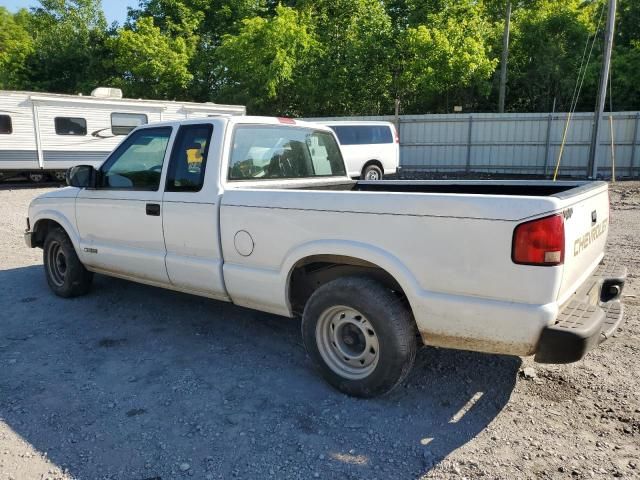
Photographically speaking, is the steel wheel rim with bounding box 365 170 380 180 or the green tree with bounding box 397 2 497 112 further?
the green tree with bounding box 397 2 497 112

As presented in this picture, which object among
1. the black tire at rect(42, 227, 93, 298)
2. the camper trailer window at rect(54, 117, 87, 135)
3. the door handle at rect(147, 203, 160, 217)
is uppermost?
the camper trailer window at rect(54, 117, 87, 135)

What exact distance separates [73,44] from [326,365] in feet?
114

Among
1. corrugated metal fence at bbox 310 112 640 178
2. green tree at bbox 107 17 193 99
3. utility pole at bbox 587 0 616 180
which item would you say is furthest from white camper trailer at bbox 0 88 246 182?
utility pole at bbox 587 0 616 180

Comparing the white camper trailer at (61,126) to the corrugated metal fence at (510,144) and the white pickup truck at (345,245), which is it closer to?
the corrugated metal fence at (510,144)

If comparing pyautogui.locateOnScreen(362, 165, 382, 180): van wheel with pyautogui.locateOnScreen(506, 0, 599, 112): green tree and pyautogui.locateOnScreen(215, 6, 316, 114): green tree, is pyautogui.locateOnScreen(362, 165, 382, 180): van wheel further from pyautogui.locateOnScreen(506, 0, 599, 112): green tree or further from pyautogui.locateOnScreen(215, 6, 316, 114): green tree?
pyautogui.locateOnScreen(506, 0, 599, 112): green tree

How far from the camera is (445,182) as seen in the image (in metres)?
4.74

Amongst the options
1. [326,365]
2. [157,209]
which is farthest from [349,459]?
[157,209]

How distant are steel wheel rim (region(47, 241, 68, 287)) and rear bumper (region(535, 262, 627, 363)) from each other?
16.0 feet

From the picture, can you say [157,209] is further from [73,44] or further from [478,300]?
[73,44]

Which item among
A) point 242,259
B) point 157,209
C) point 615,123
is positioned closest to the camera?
point 242,259

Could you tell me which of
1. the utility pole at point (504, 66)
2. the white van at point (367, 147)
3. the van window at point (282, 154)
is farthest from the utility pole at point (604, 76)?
the van window at point (282, 154)

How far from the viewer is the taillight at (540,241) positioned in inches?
104

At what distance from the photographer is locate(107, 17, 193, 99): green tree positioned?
2805 centimetres

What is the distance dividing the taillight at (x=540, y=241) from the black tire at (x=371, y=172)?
1366 cm
